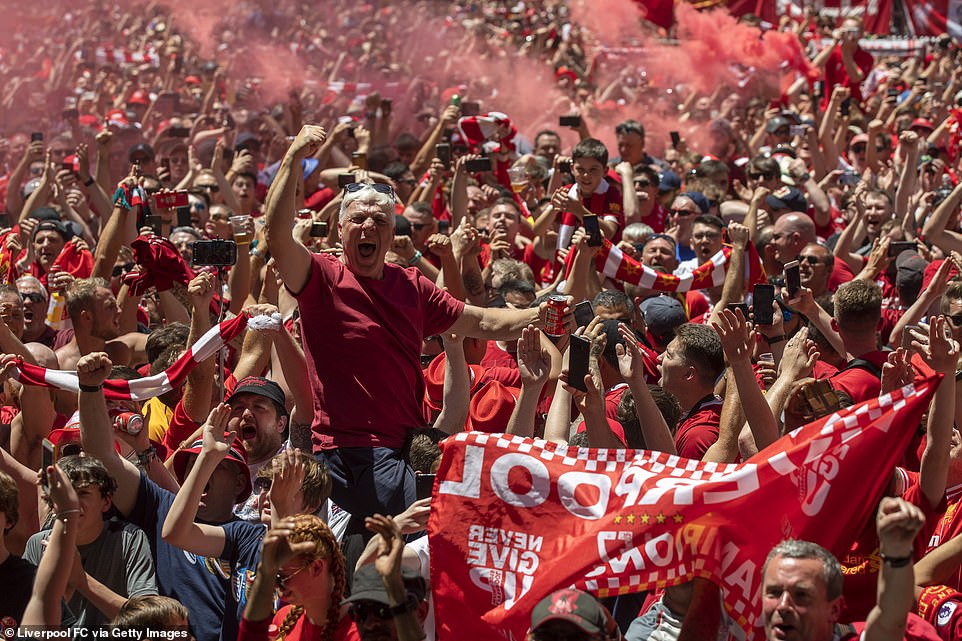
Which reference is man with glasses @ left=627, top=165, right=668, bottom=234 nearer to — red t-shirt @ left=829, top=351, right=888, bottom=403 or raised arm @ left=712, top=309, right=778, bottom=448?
red t-shirt @ left=829, top=351, right=888, bottom=403

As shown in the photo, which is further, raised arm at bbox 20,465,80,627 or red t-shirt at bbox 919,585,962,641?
red t-shirt at bbox 919,585,962,641

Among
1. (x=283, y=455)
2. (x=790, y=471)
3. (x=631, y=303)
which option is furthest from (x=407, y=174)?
(x=790, y=471)

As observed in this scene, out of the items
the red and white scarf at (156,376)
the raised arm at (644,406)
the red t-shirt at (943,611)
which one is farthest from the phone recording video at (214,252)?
the red t-shirt at (943,611)

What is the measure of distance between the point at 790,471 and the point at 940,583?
0.77 m

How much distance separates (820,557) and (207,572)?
228 cm

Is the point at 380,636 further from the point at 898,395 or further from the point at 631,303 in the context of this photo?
the point at 631,303

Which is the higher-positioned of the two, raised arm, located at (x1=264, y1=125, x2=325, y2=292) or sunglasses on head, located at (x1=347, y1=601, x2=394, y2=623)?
raised arm, located at (x1=264, y1=125, x2=325, y2=292)

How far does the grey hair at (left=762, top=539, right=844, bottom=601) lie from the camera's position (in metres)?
3.70

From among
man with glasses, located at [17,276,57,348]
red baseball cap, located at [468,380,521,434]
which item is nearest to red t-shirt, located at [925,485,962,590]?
red baseball cap, located at [468,380,521,434]

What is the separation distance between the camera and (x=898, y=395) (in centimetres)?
412

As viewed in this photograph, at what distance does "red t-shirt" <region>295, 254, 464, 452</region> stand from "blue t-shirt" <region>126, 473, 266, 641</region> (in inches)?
22.4

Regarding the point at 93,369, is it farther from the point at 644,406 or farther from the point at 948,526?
the point at 948,526

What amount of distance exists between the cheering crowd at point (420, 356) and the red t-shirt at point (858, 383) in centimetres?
2

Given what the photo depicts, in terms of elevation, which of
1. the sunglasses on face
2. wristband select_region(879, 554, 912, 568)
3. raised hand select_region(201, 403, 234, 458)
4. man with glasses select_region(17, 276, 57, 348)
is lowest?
man with glasses select_region(17, 276, 57, 348)
